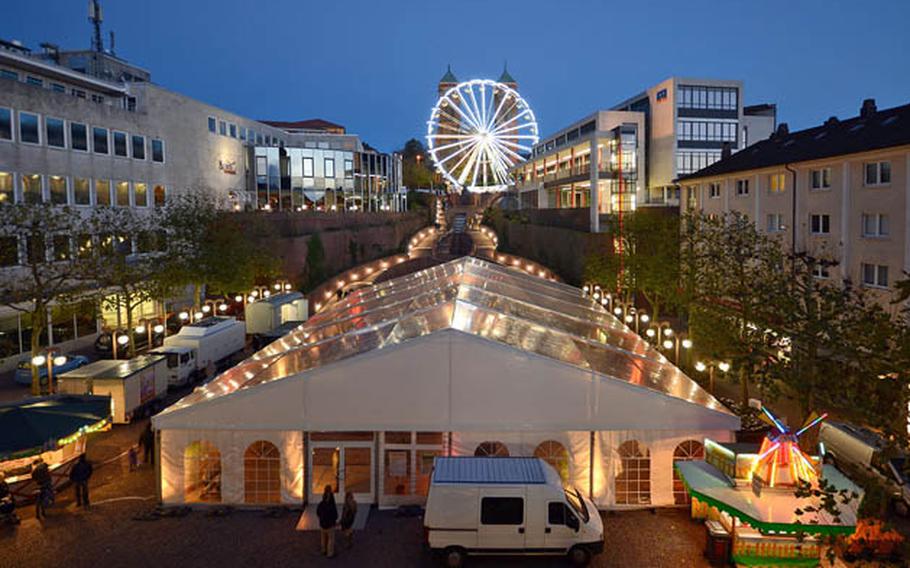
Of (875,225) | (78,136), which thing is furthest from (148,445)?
(875,225)

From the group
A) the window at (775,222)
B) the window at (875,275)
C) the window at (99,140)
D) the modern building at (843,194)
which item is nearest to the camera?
the modern building at (843,194)

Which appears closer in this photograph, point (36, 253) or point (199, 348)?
point (36, 253)

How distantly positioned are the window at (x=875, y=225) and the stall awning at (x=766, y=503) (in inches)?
674

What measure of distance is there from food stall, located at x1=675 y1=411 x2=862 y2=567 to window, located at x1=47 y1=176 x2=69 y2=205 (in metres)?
33.9

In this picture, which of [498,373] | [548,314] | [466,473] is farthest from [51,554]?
[548,314]

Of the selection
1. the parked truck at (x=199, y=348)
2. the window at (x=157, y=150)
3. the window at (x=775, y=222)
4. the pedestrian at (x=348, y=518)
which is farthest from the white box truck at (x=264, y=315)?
the window at (x=775, y=222)

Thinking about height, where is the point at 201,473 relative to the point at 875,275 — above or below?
below

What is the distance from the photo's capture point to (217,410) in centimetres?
1517

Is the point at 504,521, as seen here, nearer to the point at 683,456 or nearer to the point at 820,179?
the point at 683,456

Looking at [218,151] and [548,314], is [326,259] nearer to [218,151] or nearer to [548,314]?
[218,151]

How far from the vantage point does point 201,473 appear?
15.5 m

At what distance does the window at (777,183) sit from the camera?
3497 cm

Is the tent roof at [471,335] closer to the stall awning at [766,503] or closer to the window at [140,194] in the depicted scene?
the stall awning at [766,503]

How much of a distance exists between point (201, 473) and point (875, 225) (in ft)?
82.9
